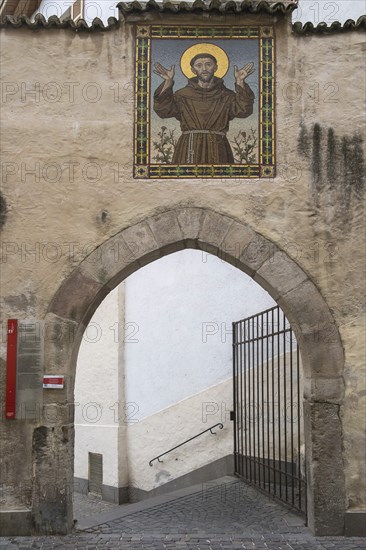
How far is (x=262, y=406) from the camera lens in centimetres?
895

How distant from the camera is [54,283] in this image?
6.91 metres

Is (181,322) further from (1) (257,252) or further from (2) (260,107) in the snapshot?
(2) (260,107)

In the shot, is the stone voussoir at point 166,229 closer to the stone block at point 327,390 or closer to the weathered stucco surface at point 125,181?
the weathered stucco surface at point 125,181

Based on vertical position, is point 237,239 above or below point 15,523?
above

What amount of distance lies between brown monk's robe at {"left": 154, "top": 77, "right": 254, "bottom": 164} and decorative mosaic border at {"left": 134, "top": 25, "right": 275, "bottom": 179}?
101 millimetres

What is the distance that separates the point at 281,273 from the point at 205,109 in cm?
179

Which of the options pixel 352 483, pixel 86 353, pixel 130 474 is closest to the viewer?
pixel 352 483

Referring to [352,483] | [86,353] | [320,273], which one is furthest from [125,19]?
[86,353]

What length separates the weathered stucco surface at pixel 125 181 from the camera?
22.6ft

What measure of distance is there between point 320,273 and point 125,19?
313 centimetres

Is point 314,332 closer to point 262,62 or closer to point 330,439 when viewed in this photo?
point 330,439

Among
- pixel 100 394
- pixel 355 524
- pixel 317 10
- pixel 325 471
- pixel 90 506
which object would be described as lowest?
pixel 90 506

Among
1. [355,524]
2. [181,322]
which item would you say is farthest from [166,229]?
[181,322]

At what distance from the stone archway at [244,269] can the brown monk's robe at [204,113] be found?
0.57m
